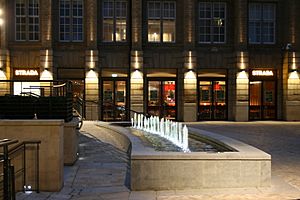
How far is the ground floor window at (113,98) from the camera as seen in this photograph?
34.1 metres

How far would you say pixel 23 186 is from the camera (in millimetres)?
10016

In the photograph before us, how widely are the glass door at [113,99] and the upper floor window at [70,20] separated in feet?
13.5

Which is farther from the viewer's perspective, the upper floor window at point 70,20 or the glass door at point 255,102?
the glass door at point 255,102

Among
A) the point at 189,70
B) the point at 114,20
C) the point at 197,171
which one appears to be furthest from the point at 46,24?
the point at 197,171

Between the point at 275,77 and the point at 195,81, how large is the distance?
6.75 meters

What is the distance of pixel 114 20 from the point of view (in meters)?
34.3

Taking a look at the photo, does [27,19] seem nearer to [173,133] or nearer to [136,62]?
[136,62]

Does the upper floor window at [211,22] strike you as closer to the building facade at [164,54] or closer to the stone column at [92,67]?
the building facade at [164,54]

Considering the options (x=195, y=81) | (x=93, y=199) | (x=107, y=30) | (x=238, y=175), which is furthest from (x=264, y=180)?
(x=107, y=30)

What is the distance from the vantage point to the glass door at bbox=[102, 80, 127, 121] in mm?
34094

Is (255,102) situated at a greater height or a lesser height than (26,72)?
lesser

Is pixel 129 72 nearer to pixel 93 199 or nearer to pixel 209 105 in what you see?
pixel 209 105

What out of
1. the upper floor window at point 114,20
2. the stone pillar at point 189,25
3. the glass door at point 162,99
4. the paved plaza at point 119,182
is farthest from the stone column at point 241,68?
the paved plaza at point 119,182

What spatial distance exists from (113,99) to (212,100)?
7.74 m
